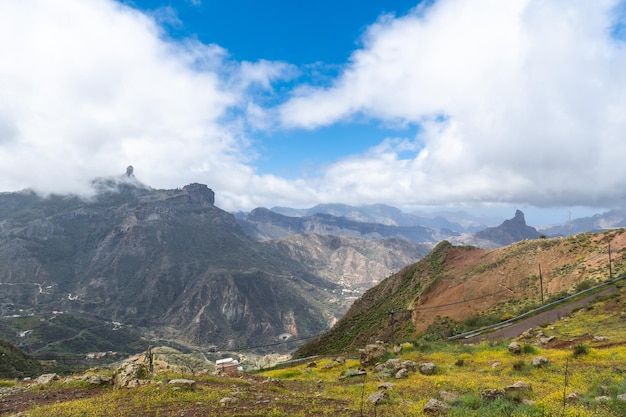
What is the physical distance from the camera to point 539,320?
131 feet

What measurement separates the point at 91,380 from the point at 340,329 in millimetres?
57346

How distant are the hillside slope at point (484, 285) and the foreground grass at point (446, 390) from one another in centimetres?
2191

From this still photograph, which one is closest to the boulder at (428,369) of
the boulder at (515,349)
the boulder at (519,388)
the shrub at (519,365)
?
the shrub at (519,365)

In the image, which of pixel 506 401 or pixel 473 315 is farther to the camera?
pixel 473 315

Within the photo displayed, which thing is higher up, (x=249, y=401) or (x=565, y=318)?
(x=565, y=318)

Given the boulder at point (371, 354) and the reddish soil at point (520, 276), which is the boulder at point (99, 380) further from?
the reddish soil at point (520, 276)

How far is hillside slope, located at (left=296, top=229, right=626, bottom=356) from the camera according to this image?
1972 inches

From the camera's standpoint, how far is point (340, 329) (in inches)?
2963

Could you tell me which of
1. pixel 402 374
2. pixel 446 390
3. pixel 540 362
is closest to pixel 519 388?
pixel 446 390

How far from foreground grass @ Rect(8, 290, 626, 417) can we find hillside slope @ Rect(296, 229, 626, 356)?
21906mm

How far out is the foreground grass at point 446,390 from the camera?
14.7 metres

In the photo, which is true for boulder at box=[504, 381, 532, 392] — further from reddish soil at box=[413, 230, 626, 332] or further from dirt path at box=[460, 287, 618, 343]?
reddish soil at box=[413, 230, 626, 332]

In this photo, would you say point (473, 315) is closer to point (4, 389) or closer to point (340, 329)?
point (340, 329)

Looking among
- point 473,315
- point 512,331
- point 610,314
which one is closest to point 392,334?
point 473,315
